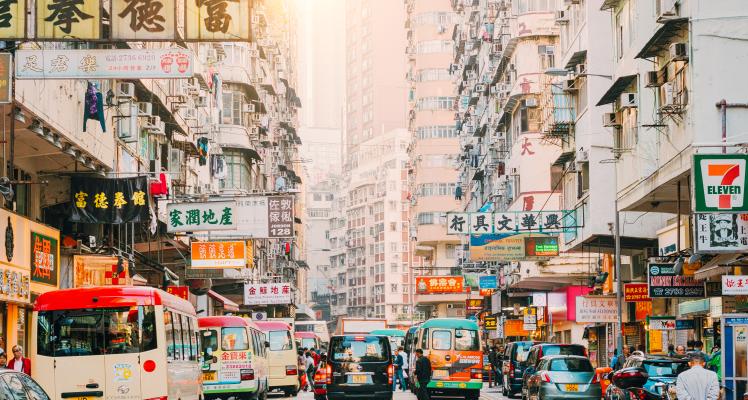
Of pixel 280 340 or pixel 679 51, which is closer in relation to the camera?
pixel 679 51

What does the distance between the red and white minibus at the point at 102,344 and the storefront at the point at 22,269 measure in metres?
3.77

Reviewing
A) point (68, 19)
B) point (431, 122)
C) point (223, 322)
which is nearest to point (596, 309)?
point (223, 322)

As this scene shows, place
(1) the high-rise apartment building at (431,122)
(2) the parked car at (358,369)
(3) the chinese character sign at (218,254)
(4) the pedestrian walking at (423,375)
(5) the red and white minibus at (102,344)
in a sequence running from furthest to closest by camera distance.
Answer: (1) the high-rise apartment building at (431,122)
(3) the chinese character sign at (218,254)
(4) the pedestrian walking at (423,375)
(2) the parked car at (358,369)
(5) the red and white minibus at (102,344)

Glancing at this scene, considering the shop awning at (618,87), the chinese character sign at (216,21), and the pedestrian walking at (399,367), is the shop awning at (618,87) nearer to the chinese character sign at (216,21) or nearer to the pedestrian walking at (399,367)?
the chinese character sign at (216,21)

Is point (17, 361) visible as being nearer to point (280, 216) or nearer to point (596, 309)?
point (280, 216)

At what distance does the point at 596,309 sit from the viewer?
129 feet

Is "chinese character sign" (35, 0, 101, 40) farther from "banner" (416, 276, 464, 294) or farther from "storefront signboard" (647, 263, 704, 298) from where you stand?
"banner" (416, 276, 464, 294)

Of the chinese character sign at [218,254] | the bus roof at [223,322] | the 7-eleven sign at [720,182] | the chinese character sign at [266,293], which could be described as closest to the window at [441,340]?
the bus roof at [223,322]

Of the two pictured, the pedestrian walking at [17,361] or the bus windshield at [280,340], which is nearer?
the pedestrian walking at [17,361]

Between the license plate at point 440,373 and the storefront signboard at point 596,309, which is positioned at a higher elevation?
the storefront signboard at point 596,309

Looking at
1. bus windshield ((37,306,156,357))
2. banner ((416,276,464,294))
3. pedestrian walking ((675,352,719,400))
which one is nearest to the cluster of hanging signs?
bus windshield ((37,306,156,357))

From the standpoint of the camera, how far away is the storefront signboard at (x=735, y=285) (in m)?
24.0

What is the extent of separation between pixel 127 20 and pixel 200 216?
16.8m

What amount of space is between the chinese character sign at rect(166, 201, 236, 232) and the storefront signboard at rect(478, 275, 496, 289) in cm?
3175
